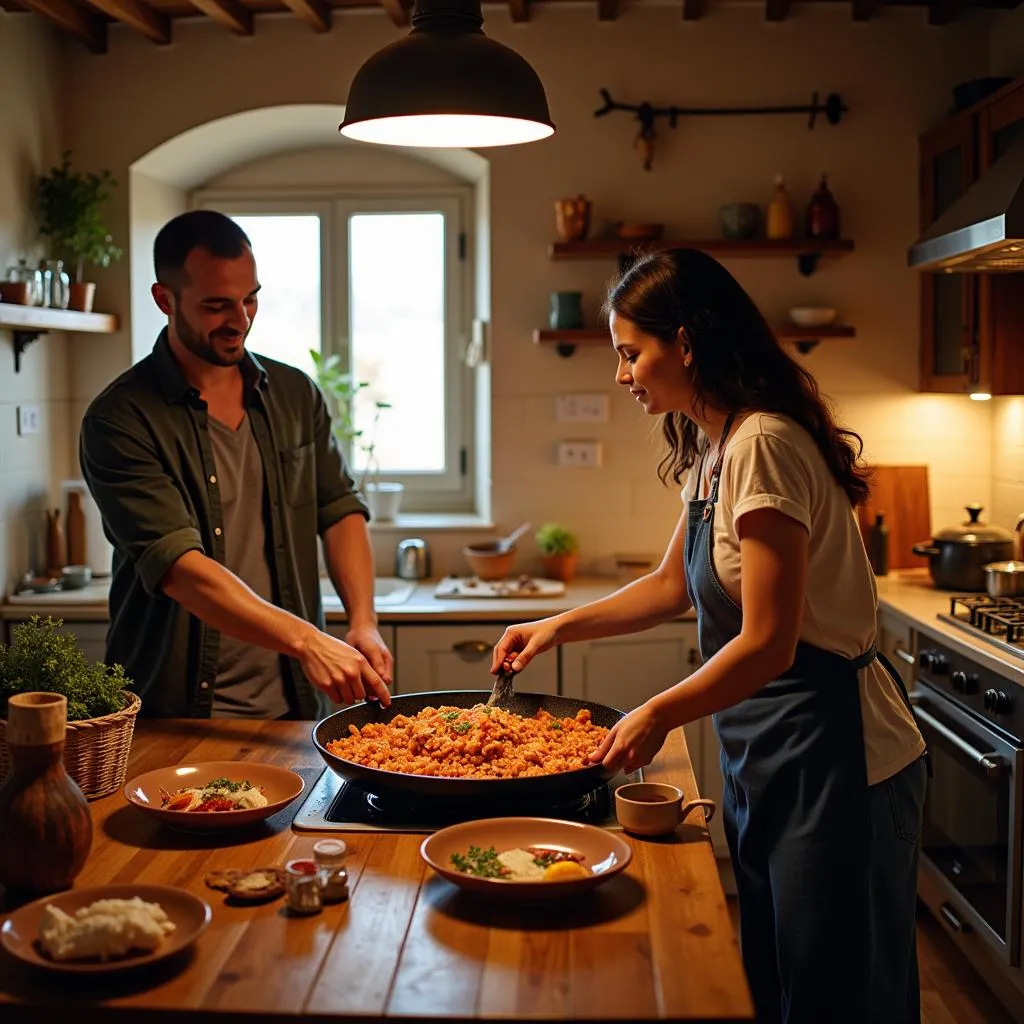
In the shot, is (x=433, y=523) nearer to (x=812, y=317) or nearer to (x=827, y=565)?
(x=812, y=317)

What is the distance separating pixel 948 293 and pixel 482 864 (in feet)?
9.87

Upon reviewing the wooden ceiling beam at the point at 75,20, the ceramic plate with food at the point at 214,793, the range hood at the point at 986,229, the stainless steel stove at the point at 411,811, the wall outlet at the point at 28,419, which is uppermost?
the wooden ceiling beam at the point at 75,20

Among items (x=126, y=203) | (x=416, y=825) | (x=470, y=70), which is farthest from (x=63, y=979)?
(x=126, y=203)

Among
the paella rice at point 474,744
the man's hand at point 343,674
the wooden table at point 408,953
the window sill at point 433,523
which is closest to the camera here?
the wooden table at point 408,953

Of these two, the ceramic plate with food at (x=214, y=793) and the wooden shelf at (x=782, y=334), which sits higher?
the wooden shelf at (x=782, y=334)

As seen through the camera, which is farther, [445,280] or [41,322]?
[445,280]

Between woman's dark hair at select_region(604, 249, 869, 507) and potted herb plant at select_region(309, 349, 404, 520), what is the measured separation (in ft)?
8.27

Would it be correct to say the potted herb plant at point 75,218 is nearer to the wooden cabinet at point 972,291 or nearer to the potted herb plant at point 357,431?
the potted herb plant at point 357,431

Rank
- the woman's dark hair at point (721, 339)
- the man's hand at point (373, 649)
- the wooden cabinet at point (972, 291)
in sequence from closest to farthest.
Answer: the woman's dark hair at point (721, 339), the man's hand at point (373, 649), the wooden cabinet at point (972, 291)

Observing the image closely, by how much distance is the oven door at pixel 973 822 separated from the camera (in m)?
2.92

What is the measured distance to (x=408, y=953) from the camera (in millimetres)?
1457

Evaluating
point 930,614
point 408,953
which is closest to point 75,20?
point 930,614

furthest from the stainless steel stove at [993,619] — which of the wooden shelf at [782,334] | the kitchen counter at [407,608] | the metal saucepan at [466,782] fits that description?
the metal saucepan at [466,782]

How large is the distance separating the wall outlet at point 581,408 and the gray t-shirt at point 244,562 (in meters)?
1.68
